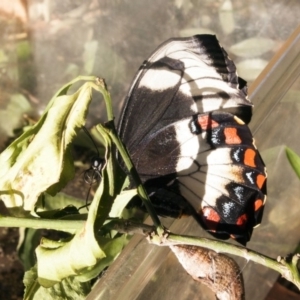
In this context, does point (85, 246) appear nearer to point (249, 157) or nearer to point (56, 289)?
point (56, 289)

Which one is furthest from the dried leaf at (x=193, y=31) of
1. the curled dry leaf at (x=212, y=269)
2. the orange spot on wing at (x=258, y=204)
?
the curled dry leaf at (x=212, y=269)

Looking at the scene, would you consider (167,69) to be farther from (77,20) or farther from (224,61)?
(77,20)

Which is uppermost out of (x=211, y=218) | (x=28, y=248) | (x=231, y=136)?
(x=231, y=136)

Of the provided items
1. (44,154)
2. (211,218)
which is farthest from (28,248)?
(44,154)

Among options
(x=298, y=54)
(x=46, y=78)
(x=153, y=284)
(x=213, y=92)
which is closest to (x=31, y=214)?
(x=153, y=284)

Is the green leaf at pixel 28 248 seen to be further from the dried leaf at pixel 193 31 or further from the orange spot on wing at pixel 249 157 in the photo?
the dried leaf at pixel 193 31

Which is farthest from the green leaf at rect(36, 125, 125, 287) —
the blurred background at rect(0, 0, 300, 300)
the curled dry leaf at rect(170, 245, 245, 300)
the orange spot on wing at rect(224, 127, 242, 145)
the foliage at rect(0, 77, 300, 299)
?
the blurred background at rect(0, 0, 300, 300)
